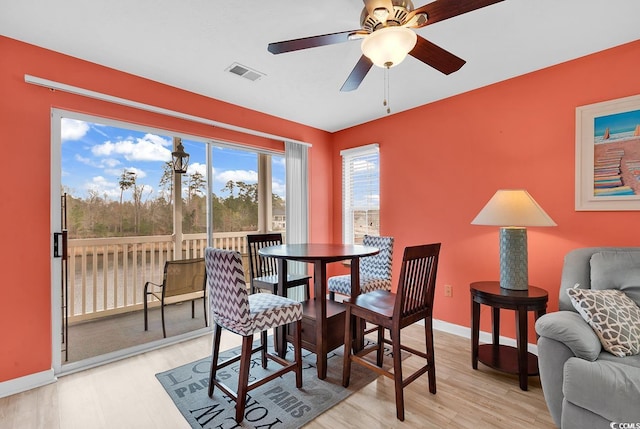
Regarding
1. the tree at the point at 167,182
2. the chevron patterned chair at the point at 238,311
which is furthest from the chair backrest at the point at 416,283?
the tree at the point at 167,182

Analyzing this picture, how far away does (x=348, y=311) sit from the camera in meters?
2.15

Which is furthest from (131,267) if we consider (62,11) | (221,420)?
(62,11)

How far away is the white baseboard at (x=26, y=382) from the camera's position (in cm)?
209

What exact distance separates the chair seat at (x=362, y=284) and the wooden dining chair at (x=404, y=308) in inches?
18.6

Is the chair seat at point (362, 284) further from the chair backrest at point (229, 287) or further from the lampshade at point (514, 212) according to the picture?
the chair backrest at point (229, 287)

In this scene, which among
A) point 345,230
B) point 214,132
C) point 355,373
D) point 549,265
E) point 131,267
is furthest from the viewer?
point 345,230

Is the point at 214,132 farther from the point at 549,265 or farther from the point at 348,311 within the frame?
the point at 549,265

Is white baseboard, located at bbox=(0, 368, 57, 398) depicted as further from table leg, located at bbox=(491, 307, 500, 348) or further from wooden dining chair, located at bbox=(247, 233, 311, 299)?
table leg, located at bbox=(491, 307, 500, 348)

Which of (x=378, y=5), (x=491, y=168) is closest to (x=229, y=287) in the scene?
(x=378, y=5)

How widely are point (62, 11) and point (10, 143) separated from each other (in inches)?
39.4

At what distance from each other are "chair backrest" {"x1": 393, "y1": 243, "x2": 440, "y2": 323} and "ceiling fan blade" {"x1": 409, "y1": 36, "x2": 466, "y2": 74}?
1118mm

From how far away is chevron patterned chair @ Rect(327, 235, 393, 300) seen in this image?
278 centimetres

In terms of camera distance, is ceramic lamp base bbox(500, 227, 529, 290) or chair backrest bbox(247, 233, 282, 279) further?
chair backrest bbox(247, 233, 282, 279)

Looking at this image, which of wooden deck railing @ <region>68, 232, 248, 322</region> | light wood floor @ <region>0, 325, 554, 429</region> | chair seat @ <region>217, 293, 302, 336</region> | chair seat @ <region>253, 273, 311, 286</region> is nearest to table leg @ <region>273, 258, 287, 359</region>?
chair seat @ <region>253, 273, 311, 286</region>
